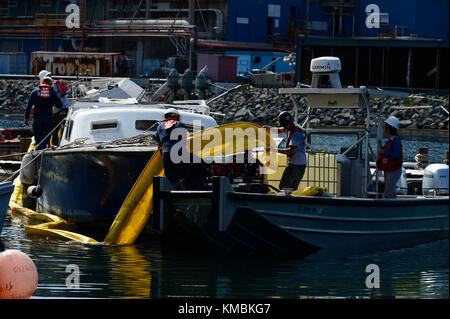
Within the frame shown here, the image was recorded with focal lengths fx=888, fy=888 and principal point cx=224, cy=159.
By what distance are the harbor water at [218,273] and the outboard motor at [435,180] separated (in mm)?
1153

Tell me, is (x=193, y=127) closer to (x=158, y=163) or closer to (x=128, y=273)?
(x=158, y=163)

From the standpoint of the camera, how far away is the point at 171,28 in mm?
61344

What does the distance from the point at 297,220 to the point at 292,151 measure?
1.14m

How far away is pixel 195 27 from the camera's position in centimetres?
6103

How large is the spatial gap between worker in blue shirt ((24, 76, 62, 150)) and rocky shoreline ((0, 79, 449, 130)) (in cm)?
2706

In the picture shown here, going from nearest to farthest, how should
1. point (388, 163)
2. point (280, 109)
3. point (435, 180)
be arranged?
point (388, 163) < point (435, 180) < point (280, 109)

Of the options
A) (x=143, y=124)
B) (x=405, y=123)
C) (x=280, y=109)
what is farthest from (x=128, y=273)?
(x=280, y=109)

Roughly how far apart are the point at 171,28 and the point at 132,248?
161 ft

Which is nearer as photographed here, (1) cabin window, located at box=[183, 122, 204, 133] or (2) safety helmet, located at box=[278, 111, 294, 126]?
(2) safety helmet, located at box=[278, 111, 294, 126]

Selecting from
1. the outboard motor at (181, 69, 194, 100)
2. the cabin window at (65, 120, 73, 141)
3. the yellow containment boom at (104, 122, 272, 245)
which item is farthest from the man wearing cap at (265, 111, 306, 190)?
the outboard motor at (181, 69, 194, 100)

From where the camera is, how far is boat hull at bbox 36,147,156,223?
1384 centimetres

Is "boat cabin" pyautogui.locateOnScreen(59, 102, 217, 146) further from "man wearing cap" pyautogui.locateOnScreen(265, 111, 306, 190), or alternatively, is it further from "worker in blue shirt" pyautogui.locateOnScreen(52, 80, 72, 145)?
"man wearing cap" pyautogui.locateOnScreen(265, 111, 306, 190)

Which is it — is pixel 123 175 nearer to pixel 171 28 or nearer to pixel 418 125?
pixel 418 125
